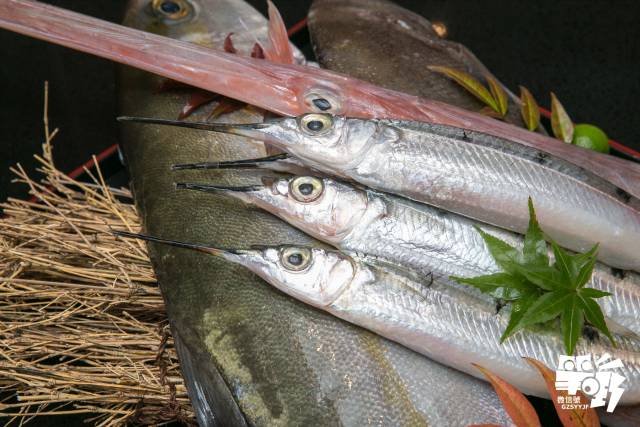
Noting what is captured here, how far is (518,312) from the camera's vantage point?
1408mm

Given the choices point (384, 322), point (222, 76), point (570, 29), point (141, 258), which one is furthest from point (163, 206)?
point (570, 29)

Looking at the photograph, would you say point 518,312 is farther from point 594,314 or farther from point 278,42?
point 278,42

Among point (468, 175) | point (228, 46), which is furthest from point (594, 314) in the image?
point (228, 46)

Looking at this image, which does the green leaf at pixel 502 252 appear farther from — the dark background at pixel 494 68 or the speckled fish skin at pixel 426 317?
the dark background at pixel 494 68

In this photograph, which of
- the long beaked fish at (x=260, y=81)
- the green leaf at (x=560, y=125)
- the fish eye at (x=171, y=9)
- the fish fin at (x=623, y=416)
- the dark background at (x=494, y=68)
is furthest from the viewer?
the dark background at (x=494, y=68)

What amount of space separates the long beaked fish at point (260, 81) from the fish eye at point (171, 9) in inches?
16.8

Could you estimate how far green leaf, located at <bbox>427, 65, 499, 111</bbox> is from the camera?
2.04m

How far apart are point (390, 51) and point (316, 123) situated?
2.41 feet

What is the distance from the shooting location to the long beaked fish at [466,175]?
1.54 metres

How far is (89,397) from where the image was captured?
1.77 metres

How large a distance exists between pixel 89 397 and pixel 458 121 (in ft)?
3.79

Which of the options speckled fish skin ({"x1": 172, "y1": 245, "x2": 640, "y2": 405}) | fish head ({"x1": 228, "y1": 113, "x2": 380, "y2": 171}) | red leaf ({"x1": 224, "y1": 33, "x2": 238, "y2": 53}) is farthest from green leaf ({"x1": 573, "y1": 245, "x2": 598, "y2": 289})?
red leaf ({"x1": 224, "y1": 33, "x2": 238, "y2": 53})

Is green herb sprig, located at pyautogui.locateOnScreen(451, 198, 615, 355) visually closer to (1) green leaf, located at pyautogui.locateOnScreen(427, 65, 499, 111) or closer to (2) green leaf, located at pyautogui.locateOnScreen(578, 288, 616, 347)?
(2) green leaf, located at pyautogui.locateOnScreen(578, 288, 616, 347)

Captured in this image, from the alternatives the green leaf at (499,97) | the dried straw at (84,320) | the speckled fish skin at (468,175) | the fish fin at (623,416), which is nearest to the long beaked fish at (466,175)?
the speckled fish skin at (468,175)
